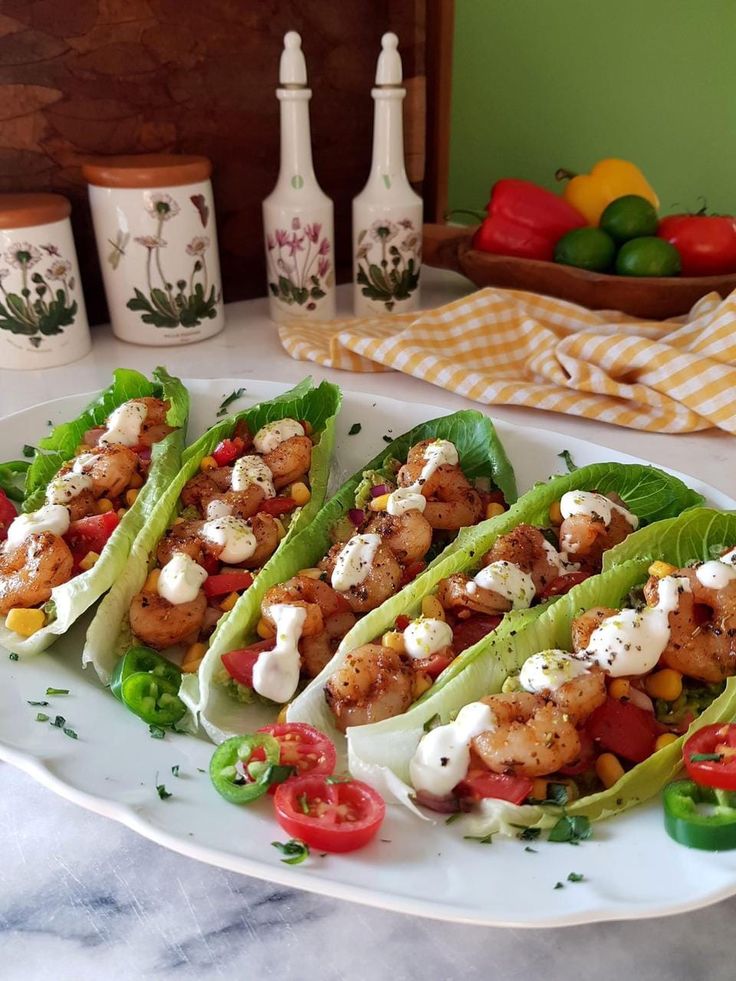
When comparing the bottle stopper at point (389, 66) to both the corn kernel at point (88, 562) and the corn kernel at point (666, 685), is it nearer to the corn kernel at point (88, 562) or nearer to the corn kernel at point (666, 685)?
the corn kernel at point (88, 562)

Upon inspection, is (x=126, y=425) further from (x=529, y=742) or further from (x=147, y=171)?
(x=529, y=742)

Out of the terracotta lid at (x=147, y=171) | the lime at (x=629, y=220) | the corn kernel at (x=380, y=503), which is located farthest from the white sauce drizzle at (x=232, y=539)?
the lime at (x=629, y=220)

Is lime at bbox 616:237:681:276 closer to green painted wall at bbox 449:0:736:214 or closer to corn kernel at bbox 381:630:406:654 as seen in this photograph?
green painted wall at bbox 449:0:736:214

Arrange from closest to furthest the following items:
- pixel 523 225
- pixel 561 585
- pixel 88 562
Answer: pixel 561 585 < pixel 88 562 < pixel 523 225

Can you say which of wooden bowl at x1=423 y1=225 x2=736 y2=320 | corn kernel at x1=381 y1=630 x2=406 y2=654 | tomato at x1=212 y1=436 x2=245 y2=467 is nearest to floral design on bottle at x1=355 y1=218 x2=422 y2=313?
wooden bowl at x1=423 y1=225 x2=736 y2=320

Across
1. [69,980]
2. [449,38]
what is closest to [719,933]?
[69,980]

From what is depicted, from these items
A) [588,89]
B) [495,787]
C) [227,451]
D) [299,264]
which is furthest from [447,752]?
[588,89]

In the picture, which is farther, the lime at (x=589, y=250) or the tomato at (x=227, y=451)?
the lime at (x=589, y=250)

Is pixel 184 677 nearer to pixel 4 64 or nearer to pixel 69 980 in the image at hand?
pixel 69 980
